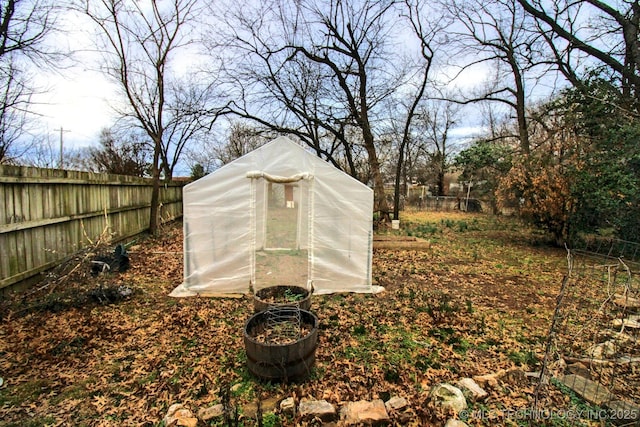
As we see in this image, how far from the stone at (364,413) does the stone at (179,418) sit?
3.67ft

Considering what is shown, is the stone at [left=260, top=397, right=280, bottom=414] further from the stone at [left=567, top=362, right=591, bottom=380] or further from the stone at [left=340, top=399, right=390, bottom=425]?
the stone at [left=567, top=362, right=591, bottom=380]

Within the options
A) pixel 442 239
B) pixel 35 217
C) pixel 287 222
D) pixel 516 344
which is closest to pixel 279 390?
pixel 516 344

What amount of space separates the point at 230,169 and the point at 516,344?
176 inches

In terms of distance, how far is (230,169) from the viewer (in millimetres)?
4695

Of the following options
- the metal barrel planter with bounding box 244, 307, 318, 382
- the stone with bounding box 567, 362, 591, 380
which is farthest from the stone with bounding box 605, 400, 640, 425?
the metal barrel planter with bounding box 244, 307, 318, 382

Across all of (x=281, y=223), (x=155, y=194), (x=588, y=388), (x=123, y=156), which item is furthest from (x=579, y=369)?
(x=123, y=156)

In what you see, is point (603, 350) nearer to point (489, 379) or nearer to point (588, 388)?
point (588, 388)

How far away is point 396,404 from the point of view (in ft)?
7.75

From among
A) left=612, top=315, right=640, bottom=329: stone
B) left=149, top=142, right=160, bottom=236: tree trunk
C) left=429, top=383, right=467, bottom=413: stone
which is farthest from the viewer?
left=149, top=142, right=160, bottom=236: tree trunk

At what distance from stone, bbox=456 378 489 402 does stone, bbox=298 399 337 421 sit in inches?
46.2

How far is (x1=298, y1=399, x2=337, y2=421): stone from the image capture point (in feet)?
7.27

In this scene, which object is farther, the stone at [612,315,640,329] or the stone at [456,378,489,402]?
the stone at [612,315,640,329]

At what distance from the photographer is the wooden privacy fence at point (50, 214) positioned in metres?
3.98

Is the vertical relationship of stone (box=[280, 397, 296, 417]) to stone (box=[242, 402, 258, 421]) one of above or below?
above
